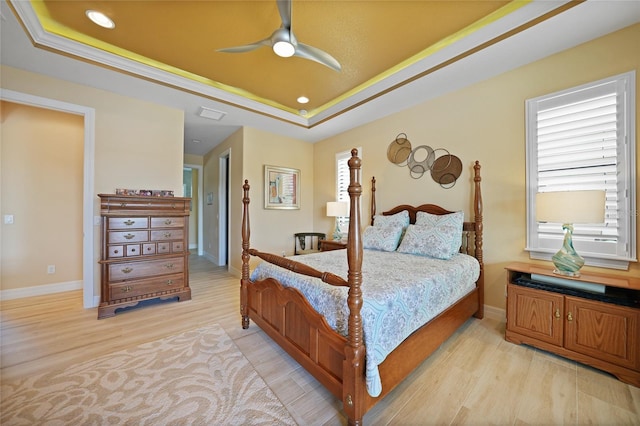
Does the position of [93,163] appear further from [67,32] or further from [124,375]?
[124,375]

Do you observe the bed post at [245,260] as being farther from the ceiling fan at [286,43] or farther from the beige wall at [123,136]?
the beige wall at [123,136]

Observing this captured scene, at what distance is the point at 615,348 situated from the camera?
5.61 ft

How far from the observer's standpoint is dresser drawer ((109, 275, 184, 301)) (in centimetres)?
276

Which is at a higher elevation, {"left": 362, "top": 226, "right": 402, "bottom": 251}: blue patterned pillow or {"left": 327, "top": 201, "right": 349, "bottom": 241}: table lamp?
{"left": 327, "top": 201, "right": 349, "bottom": 241}: table lamp

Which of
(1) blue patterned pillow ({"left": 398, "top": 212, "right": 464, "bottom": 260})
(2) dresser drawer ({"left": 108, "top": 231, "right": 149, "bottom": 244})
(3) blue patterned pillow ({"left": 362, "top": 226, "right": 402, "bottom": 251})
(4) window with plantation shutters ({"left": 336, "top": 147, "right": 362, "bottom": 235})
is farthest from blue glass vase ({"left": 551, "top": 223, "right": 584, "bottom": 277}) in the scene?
(2) dresser drawer ({"left": 108, "top": 231, "right": 149, "bottom": 244})

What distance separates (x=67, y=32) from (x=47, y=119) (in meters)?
1.96

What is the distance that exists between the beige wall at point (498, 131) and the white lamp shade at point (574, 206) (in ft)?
1.79

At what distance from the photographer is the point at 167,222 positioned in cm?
310

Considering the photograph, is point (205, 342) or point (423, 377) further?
point (205, 342)

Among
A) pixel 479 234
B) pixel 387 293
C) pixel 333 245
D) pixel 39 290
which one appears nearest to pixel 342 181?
pixel 333 245

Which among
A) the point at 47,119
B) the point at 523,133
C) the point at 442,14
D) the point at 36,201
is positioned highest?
the point at 442,14

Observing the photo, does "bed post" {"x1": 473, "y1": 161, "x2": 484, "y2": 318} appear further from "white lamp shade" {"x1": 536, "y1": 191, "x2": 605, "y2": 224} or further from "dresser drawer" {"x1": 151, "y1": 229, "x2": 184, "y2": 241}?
"dresser drawer" {"x1": 151, "y1": 229, "x2": 184, "y2": 241}

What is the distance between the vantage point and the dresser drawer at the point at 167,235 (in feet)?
9.92

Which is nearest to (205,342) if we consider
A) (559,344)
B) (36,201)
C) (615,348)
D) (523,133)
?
(559,344)
